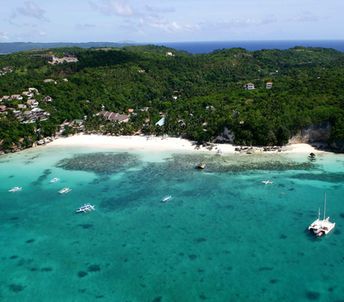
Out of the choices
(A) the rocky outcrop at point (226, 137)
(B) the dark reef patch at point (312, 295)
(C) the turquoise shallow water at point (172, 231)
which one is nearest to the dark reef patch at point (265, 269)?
(C) the turquoise shallow water at point (172, 231)

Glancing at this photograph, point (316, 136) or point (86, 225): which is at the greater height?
point (316, 136)

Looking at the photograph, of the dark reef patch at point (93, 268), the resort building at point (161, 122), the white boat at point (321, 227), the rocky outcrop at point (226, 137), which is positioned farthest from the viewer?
the resort building at point (161, 122)

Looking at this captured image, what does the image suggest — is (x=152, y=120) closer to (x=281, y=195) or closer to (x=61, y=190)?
(x=61, y=190)

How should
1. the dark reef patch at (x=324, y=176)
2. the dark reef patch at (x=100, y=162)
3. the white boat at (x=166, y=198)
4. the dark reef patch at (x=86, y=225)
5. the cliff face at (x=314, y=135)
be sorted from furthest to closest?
the cliff face at (x=314, y=135) < the dark reef patch at (x=100, y=162) < the dark reef patch at (x=324, y=176) < the white boat at (x=166, y=198) < the dark reef patch at (x=86, y=225)

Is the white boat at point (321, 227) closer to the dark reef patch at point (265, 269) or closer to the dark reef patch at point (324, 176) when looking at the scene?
the dark reef patch at point (265, 269)

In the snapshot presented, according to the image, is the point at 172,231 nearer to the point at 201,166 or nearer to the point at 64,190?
the point at 64,190

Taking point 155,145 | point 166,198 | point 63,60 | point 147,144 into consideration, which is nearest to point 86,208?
point 166,198

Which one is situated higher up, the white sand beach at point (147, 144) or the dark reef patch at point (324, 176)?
the dark reef patch at point (324, 176)
